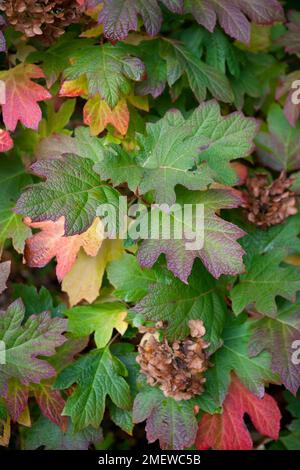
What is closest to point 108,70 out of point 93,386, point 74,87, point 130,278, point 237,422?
point 74,87

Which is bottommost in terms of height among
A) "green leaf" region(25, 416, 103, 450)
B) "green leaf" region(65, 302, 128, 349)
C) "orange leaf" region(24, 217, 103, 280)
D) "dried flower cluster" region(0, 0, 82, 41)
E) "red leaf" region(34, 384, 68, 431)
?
"green leaf" region(25, 416, 103, 450)

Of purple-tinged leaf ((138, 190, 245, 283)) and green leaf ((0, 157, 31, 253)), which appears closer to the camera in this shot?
purple-tinged leaf ((138, 190, 245, 283))

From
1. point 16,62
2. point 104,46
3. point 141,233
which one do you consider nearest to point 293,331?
point 141,233

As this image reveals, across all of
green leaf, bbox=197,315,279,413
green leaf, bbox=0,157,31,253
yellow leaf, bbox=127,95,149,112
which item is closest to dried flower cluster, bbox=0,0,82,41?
yellow leaf, bbox=127,95,149,112

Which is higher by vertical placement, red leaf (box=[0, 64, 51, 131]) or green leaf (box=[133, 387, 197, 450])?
red leaf (box=[0, 64, 51, 131])

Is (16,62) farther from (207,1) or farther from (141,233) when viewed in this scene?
(141,233)

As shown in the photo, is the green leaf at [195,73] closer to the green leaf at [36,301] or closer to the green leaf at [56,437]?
the green leaf at [36,301]

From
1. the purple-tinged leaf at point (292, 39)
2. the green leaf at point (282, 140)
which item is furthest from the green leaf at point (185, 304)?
the purple-tinged leaf at point (292, 39)

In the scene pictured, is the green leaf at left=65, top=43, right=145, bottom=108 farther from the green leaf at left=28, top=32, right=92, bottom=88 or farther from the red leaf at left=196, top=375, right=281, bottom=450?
the red leaf at left=196, top=375, right=281, bottom=450
